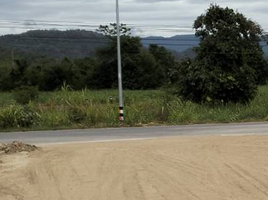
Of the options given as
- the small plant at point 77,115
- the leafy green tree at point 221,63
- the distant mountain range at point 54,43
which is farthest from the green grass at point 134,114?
the distant mountain range at point 54,43

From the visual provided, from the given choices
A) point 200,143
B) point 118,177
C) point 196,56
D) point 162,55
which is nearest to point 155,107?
point 196,56

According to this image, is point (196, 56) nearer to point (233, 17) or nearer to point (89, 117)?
point (233, 17)

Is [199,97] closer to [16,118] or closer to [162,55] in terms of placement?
[16,118]

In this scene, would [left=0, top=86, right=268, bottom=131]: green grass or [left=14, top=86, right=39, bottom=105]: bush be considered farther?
[left=14, top=86, right=39, bottom=105]: bush

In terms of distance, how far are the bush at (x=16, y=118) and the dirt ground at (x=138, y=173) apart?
10593 millimetres

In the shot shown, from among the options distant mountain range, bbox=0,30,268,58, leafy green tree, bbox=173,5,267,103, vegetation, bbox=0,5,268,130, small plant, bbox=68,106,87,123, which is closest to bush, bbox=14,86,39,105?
vegetation, bbox=0,5,268,130

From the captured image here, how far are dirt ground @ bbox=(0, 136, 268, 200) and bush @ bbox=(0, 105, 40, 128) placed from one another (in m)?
10.6

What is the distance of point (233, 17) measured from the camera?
1277 inches

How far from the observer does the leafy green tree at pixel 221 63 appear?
29984mm

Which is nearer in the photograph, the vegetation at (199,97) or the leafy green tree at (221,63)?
the vegetation at (199,97)

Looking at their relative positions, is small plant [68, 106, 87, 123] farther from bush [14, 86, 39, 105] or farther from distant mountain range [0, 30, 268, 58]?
distant mountain range [0, 30, 268, 58]

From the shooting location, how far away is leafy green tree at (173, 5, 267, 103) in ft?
98.4

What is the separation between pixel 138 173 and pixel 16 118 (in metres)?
14.3

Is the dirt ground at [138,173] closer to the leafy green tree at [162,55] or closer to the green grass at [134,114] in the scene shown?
the green grass at [134,114]
